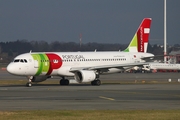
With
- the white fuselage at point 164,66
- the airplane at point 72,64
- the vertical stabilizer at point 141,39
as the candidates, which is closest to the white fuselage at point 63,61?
the airplane at point 72,64

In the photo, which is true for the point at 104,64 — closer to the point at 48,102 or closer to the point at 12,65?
the point at 12,65

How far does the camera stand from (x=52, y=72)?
183 feet

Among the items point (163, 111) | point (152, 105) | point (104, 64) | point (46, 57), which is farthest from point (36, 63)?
point (163, 111)

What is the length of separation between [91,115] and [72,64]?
31536 mm

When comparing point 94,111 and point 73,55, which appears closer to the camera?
point 94,111

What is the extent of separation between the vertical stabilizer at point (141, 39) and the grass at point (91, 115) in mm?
36030

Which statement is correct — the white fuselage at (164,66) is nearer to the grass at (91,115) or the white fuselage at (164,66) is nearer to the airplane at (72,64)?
the airplane at (72,64)

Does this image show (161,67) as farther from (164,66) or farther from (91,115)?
(91,115)

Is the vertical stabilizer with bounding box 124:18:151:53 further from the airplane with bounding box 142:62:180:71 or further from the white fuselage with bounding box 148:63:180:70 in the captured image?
the white fuselage with bounding box 148:63:180:70

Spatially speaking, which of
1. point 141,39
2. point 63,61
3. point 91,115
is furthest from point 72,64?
point 91,115

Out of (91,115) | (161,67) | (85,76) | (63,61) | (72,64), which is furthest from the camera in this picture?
(161,67)

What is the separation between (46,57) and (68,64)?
267cm

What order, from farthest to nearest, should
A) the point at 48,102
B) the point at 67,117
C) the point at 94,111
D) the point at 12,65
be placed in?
the point at 12,65
the point at 48,102
the point at 94,111
the point at 67,117

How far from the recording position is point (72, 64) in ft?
187
